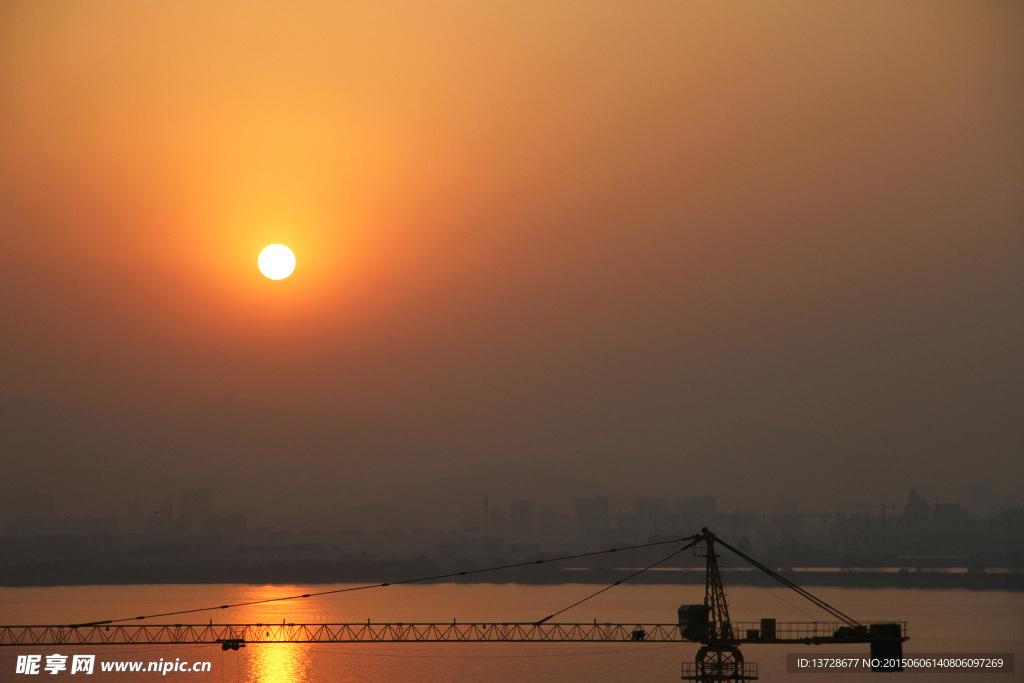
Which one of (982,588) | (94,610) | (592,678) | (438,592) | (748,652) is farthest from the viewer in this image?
(982,588)

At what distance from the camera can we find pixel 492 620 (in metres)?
122

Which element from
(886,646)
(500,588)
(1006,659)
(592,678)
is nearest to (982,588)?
(500,588)

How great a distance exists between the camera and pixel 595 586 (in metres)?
197

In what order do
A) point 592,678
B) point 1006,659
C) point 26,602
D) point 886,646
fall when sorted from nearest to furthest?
point 886,646 < point 592,678 < point 1006,659 < point 26,602

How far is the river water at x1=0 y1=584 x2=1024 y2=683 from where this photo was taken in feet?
303

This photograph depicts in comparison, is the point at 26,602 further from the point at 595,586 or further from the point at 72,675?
the point at 595,586

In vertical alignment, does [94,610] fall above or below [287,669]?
above

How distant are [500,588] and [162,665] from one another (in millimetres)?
100470

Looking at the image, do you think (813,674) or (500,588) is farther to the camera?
(500,588)

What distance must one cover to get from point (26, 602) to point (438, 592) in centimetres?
6368

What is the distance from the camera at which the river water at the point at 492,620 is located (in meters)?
92.4

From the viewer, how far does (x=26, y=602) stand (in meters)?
155

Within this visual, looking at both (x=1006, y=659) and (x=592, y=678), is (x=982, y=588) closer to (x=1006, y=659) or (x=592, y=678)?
(x=1006, y=659)

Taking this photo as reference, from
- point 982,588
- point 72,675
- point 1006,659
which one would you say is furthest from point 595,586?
point 72,675
